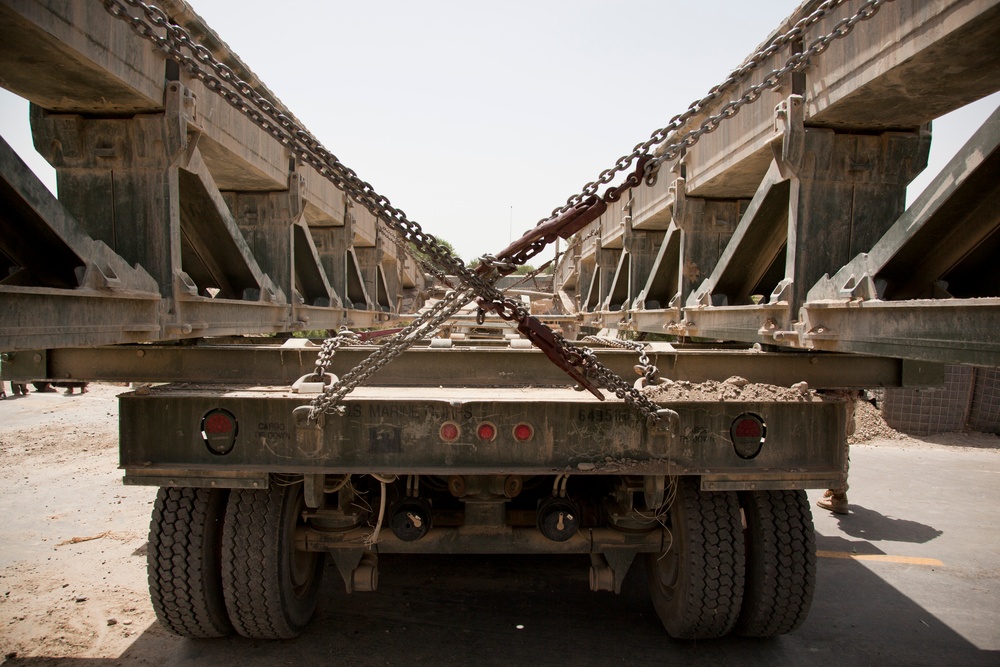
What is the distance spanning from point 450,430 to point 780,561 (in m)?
1.93

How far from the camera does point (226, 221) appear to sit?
196 inches

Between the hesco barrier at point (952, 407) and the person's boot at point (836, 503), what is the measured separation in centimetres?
478

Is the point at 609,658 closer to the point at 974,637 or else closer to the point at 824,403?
the point at 824,403

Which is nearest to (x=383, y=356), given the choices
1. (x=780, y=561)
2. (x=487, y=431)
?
(x=487, y=431)

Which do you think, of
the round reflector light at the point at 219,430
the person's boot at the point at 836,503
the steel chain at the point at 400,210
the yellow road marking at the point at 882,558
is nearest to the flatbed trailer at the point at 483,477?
the round reflector light at the point at 219,430

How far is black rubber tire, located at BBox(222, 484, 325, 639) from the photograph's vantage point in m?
3.09

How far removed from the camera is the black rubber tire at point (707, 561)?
10.3 ft

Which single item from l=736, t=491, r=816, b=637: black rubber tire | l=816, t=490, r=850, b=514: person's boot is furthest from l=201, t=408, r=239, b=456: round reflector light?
l=816, t=490, r=850, b=514: person's boot

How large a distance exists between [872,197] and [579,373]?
101 inches

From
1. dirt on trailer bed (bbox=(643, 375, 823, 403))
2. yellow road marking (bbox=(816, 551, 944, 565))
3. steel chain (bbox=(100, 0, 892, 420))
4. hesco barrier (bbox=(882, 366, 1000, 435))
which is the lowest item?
yellow road marking (bbox=(816, 551, 944, 565))

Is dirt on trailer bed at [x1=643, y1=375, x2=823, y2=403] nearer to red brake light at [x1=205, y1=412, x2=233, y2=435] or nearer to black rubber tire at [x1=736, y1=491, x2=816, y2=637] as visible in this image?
black rubber tire at [x1=736, y1=491, x2=816, y2=637]

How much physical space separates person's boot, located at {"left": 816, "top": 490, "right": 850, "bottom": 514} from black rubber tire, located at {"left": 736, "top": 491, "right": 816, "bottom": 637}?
3160mm

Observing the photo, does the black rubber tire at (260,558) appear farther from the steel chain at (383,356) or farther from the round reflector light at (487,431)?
the round reflector light at (487,431)

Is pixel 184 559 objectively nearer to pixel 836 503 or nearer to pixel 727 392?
pixel 727 392
